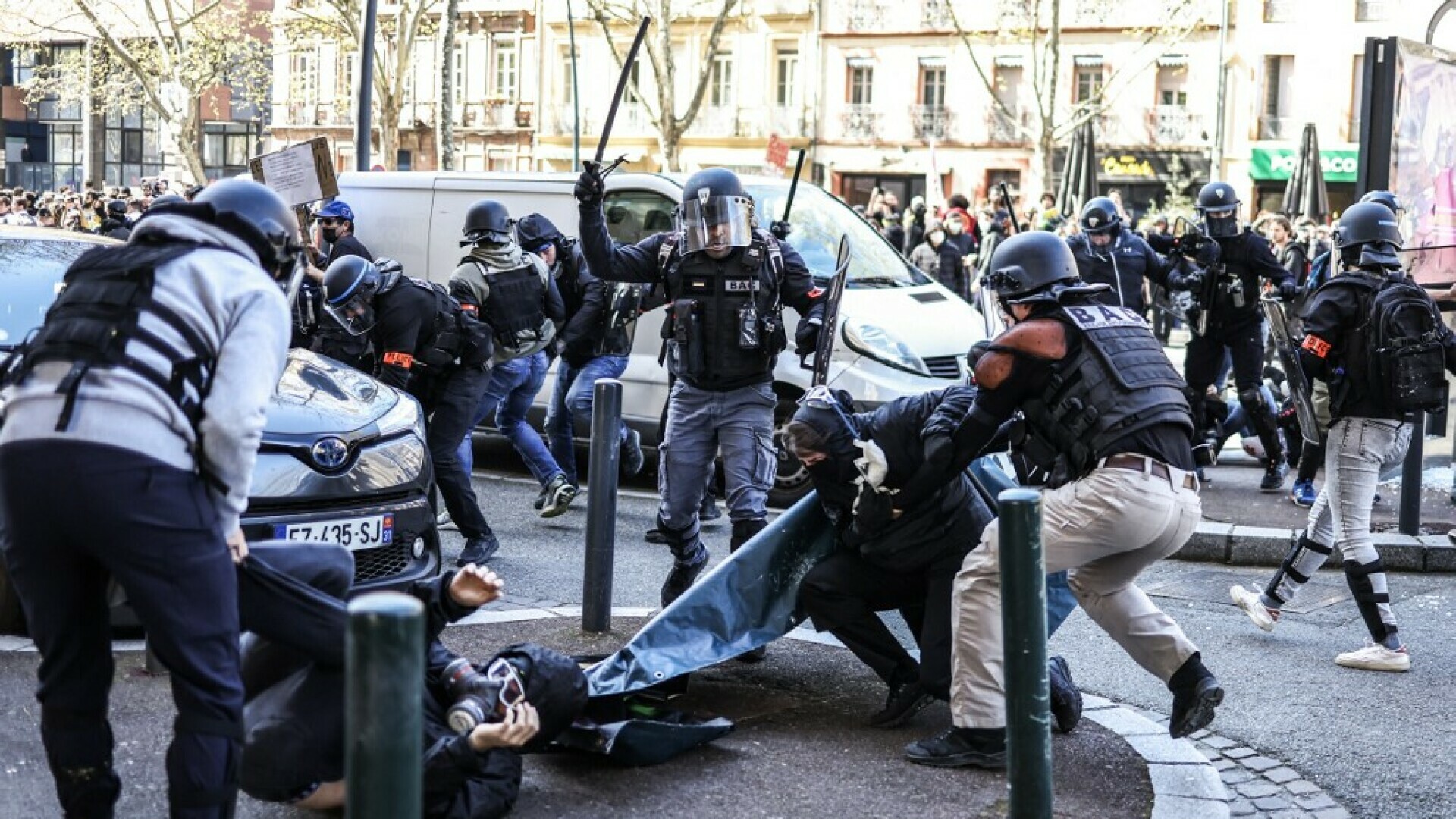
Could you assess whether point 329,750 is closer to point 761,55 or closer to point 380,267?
point 380,267

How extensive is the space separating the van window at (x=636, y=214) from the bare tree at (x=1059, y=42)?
3274 cm

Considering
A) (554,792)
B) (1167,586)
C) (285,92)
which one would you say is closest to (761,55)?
(285,92)

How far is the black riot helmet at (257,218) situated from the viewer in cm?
378

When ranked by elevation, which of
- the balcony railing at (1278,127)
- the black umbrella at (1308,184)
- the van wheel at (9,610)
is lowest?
the van wheel at (9,610)

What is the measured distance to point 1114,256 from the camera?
11867 mm

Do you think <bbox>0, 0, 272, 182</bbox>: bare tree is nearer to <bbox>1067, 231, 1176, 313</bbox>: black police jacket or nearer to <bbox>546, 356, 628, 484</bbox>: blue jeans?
<bbox>1067, 231, 1176, 313</bbox>: black police jacket

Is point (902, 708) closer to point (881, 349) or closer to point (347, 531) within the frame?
point (347, 531)

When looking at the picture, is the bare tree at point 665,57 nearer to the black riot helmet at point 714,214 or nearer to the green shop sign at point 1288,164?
the green shop sign at point 1288,164

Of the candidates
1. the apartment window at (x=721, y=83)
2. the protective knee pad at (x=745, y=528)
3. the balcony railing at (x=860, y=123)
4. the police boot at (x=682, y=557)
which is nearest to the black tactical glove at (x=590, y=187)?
the police boot at (x=682, y=557)

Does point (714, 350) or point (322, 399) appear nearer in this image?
point (322, 399)

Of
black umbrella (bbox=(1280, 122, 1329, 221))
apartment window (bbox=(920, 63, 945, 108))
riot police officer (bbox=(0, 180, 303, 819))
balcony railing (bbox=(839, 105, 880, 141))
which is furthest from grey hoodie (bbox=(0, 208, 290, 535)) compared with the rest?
balcony railing (bbox=(839, 105, 880, 141))

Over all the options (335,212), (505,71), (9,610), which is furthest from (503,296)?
(505,71)

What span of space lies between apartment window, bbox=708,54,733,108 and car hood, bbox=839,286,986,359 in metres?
40.9

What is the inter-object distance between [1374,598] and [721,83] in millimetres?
45297
